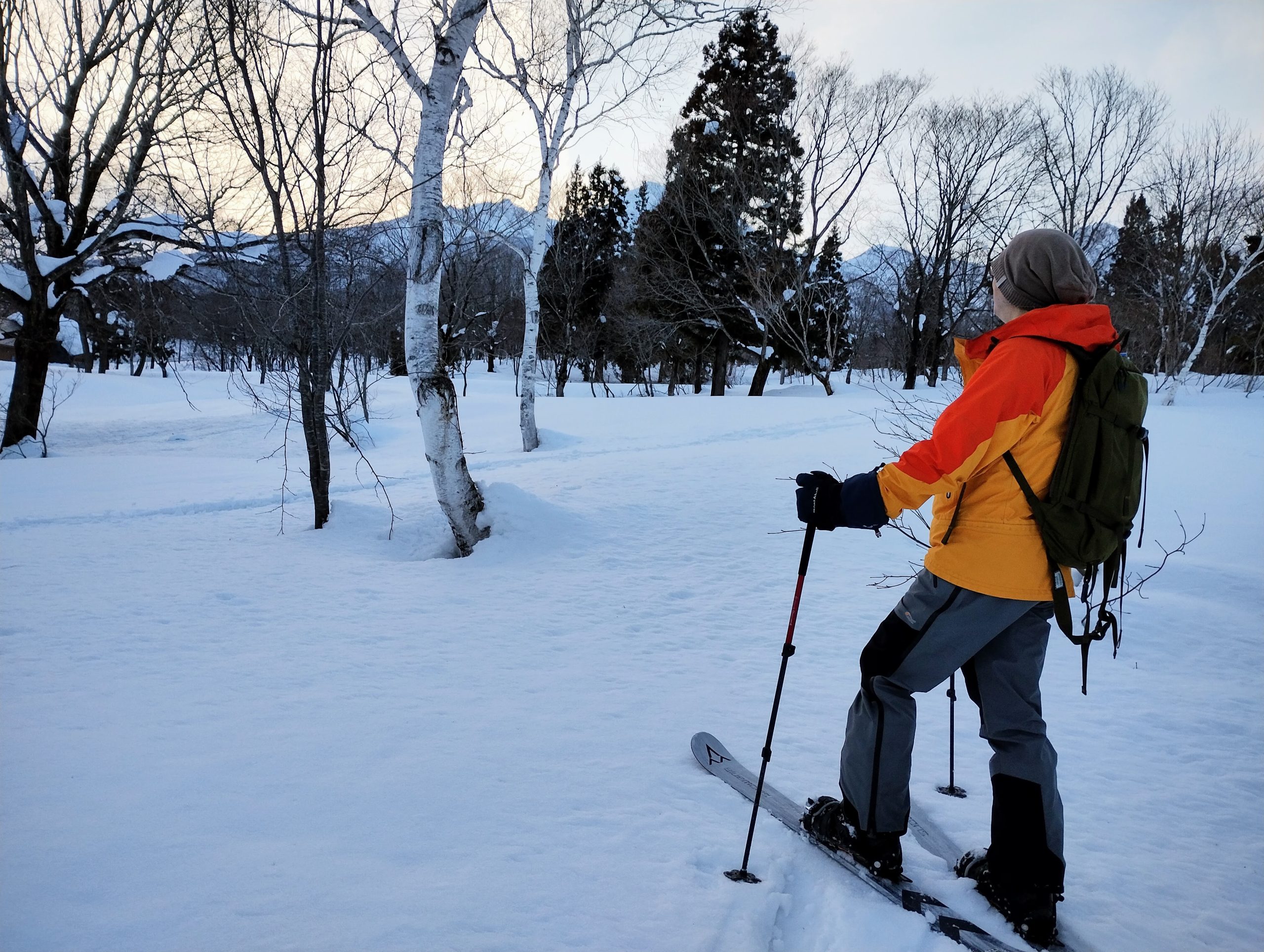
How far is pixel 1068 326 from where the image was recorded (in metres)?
1.86

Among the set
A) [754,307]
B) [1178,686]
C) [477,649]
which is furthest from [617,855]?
[754,307]

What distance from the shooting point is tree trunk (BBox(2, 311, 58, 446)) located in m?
12.2

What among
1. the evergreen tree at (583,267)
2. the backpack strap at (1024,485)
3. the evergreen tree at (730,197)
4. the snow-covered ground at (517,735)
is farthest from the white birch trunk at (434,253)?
the evergreen tree at (583,267)

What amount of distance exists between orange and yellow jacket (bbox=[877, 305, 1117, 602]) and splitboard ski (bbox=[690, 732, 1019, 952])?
955mm

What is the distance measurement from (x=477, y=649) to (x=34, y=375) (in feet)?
44.1

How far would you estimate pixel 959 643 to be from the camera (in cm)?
199

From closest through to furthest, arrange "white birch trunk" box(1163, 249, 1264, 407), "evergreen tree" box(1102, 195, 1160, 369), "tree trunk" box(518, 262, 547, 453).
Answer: "tree trunk" box(518, 262, 547, 453) < "white birch trunk" box(1163, 249, 1264, 407) < "evergreen tree" box(1102, 195, 1160, 369)

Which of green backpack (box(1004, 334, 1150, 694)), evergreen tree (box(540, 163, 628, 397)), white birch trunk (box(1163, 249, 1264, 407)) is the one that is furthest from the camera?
evergreen tree (box(540, 163, 628, 397))

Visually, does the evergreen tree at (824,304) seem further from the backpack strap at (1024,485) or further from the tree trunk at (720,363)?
the backpack strap at (1024,485)

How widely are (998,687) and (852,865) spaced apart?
0.77 metres

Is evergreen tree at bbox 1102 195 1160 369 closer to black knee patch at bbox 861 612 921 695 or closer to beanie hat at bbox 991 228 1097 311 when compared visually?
beanie hat at bbox 991 228 1097 311

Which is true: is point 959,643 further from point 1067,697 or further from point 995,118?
point 995,118

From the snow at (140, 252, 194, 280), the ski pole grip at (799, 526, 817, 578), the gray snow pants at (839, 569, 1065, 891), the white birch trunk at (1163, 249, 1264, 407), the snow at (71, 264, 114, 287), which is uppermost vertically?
the white birch trunk at (1163, 249, 1264, 407)

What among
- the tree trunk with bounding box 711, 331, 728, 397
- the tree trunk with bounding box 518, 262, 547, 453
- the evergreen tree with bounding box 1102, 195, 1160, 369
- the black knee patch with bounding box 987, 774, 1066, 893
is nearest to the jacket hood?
the black knee patch with bounding box 987, 774, 1066, 893
